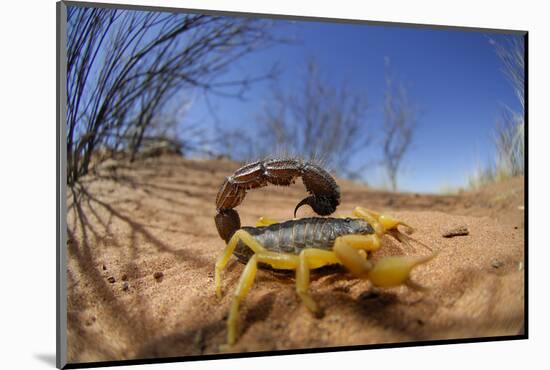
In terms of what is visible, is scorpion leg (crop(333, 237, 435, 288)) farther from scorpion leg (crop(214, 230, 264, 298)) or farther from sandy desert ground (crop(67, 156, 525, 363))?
scorpion leg (crop(214, 230, 264, 298))

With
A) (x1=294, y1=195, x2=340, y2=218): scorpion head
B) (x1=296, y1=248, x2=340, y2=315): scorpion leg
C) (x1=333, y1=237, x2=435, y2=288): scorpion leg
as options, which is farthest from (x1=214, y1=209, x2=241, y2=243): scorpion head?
(x1=333, y1=237, x2=435, y2=288): scorpion leg

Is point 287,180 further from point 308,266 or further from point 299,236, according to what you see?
point 308,266

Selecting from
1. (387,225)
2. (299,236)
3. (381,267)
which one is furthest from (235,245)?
(387,225)

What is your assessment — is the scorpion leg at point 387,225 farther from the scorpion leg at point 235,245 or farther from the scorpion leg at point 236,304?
the scorpion leg at point 236,304

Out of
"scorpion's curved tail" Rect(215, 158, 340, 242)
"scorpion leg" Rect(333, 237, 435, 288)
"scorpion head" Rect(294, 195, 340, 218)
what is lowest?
"scorpion leg" Rect(333, 237, 435, 288)

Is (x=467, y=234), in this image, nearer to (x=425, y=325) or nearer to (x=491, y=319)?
(x=491, y=319)

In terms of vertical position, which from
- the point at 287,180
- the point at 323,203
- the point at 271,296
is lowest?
the point at 271,296

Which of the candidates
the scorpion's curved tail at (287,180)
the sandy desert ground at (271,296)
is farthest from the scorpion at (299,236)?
the sandy desert ground at (271,296)
